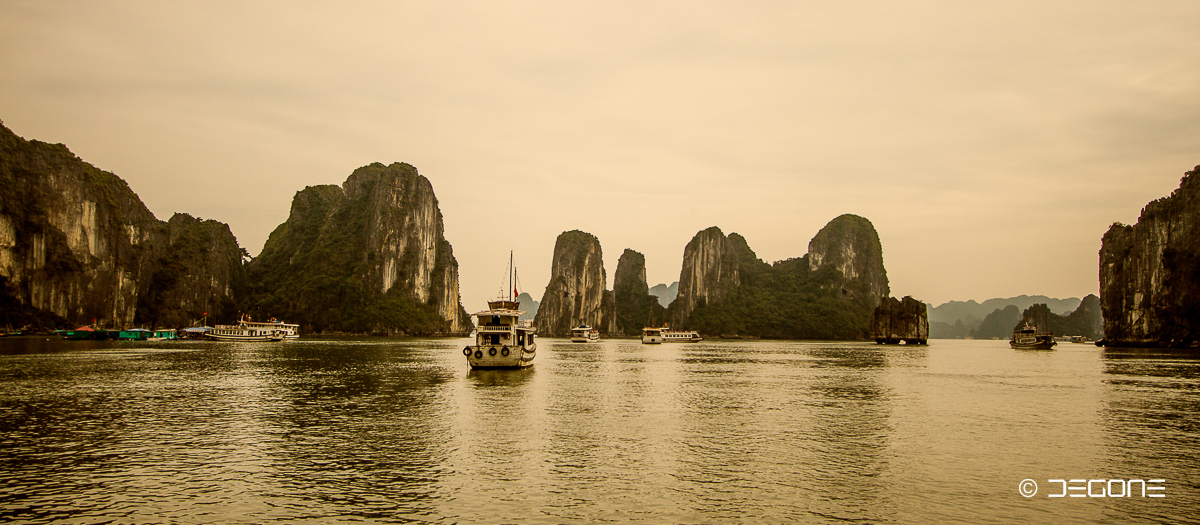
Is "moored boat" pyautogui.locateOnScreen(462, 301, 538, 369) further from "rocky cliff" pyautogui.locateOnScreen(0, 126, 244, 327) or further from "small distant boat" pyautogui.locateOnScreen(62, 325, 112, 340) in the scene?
"rocky cliff" pyautogui.locateOnScreen(0, 126, 244, 327)

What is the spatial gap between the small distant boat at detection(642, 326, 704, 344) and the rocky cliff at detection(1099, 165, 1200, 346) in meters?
76.7

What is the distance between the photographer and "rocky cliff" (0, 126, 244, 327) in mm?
105938

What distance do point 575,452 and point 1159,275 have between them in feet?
358

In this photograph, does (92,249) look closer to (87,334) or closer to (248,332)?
(87,334)

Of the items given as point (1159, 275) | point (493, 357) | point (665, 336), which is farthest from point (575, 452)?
point (665, 336)

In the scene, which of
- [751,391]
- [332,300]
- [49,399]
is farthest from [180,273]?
[751,391]

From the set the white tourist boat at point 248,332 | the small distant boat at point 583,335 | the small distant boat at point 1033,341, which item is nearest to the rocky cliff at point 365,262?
the small distant boat at point 583,335

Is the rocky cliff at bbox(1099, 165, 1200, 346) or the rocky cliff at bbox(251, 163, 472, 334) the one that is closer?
the rocky cliff at bbox(1099, 165, 1200, 346)

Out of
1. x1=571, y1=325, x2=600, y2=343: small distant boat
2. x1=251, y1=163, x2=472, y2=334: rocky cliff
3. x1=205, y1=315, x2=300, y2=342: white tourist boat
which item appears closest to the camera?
x1=205, y1=315, x2=300, y2=342: white tourist boat

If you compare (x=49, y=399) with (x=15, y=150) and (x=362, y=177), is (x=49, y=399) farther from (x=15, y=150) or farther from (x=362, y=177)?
(x=362, y=177)

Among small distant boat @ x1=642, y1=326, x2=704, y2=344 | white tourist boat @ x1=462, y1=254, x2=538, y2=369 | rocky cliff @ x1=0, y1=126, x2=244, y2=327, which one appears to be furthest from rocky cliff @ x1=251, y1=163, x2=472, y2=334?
white tourist boat @ x1=462, y1=254, x2=538, y2=369

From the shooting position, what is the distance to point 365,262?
564 ft

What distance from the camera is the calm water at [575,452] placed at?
1403cm

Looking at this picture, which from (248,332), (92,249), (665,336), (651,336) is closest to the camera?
(248,332)
